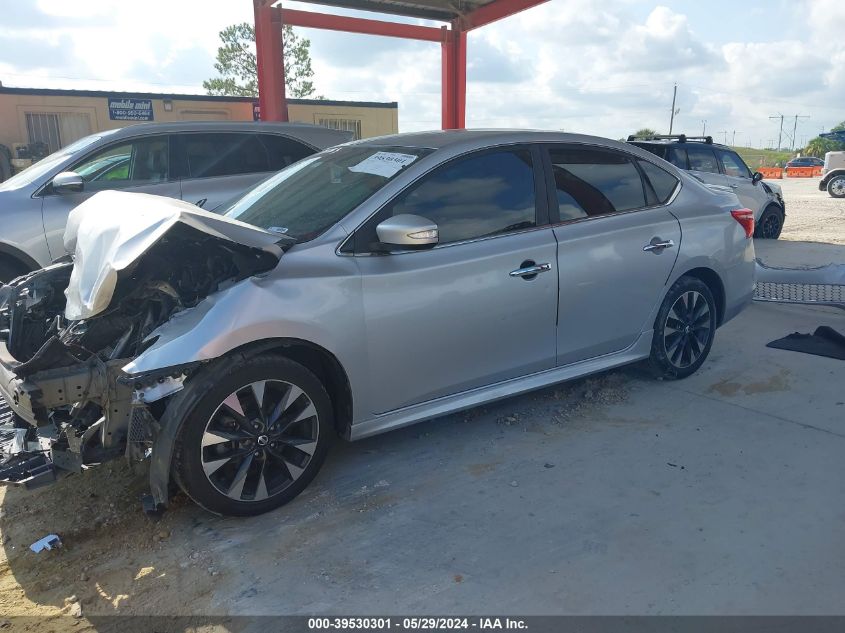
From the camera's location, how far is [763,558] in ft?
9.12

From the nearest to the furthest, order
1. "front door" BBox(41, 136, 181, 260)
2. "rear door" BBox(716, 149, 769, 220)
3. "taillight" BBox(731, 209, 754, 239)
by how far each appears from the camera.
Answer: "taillight" BBox(731, 209, 754, 239) < "front door" BBox(41, 136, 181, 260) < "rear door" BBox(716, 149, 769, 220)

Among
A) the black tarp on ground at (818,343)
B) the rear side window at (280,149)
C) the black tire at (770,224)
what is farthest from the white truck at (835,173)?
the rear side window at (280,149)

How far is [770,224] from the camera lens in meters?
11.6

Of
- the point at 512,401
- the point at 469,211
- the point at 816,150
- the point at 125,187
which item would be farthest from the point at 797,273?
the point at 816,150

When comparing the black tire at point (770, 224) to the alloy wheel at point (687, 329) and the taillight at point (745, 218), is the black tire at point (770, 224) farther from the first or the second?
the alloy wheel at point (687, 329)

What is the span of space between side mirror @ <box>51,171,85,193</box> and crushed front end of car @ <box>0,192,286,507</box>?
2914 mm

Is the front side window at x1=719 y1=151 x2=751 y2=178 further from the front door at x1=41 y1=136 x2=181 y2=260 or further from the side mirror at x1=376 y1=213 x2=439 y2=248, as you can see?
the side mirror at x1=376 y1=213 x2=439 y2=248

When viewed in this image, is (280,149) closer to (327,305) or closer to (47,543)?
(327,305)

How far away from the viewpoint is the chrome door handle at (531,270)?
365cm

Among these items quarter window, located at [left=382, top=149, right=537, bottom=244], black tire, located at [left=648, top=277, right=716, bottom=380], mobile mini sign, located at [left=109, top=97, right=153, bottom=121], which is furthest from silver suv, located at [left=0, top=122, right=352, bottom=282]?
mobile mini sign, located at [left=109, top=97, right=153, bottom=121]

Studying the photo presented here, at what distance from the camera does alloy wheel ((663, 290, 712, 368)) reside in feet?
15.1

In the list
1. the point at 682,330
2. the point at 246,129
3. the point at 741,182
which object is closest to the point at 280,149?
the point at 246,129

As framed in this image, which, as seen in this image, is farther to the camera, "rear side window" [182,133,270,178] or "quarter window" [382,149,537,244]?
"rear side window" [182,133,270,178]

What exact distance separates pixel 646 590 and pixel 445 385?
4.65ft
